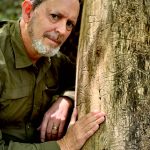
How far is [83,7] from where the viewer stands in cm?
288

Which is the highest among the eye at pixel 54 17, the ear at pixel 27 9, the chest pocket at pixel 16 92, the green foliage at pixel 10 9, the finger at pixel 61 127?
the green foliage at pixel 10 9

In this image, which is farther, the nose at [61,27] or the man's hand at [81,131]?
the nose at [61,27]

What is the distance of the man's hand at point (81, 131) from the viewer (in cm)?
253

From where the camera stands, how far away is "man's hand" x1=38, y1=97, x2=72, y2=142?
3010mm

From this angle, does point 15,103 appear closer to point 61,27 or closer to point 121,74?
point 61,27

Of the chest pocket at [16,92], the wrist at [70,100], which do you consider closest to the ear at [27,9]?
the chest pocket at [16,92]

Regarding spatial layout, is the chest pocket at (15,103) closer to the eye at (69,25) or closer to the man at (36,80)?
the man at (36,80)

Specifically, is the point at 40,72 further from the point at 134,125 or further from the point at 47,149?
the point at 134,125

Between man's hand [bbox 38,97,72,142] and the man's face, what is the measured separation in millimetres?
473

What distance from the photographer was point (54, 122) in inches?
119

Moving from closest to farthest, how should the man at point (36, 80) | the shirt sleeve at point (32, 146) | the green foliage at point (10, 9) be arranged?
the shirt sleeve at point (32, 146), the man at point (36, 80), the green foliage at point (10, 9)

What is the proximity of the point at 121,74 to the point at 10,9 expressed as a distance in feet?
16.8

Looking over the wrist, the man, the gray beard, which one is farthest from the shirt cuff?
the gray beard

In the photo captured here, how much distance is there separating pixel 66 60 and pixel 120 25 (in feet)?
3.38
